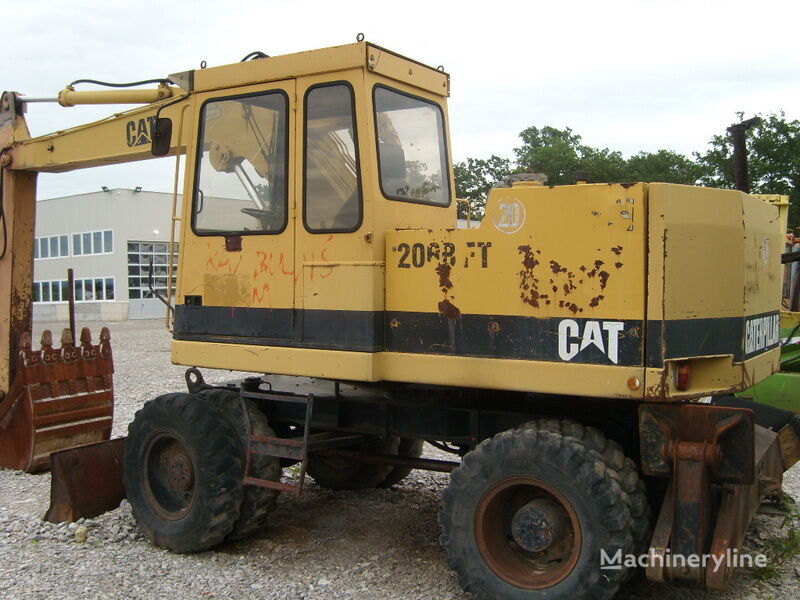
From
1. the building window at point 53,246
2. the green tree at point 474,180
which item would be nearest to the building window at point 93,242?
the building window at point 53,246

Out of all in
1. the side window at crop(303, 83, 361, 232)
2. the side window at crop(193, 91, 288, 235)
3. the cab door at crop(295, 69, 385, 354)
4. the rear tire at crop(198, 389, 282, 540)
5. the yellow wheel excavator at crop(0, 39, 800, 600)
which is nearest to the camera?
the yellow wheel excavator at crop(0, 39, 800, 600)

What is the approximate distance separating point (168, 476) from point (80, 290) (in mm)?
35947

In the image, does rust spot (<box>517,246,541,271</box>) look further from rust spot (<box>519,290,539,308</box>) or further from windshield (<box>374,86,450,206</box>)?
windshield (<box>374,86,450,206</box>)

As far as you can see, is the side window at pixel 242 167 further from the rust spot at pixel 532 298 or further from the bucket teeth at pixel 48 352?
the bucket teeth at pixel 48 352

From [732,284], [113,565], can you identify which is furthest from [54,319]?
[732,284]

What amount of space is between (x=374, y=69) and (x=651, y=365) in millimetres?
2285

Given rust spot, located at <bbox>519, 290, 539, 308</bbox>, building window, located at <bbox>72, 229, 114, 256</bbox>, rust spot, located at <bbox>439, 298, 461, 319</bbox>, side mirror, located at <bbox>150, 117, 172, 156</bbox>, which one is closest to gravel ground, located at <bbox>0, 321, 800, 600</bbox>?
rust spot, located at <bbox>439, 298, 461, 319</bbox>

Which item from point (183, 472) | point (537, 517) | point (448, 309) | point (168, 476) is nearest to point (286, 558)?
point (183, 472)

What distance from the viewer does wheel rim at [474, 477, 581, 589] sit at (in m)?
4.09

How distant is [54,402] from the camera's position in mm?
7137

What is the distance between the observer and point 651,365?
3824 millimetres

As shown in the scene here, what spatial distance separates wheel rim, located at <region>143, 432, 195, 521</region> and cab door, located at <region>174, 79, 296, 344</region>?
2.43 ft

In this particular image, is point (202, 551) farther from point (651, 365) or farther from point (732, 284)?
point (732, 284)

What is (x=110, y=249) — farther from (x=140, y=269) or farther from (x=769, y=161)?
(x=769, y=161)
